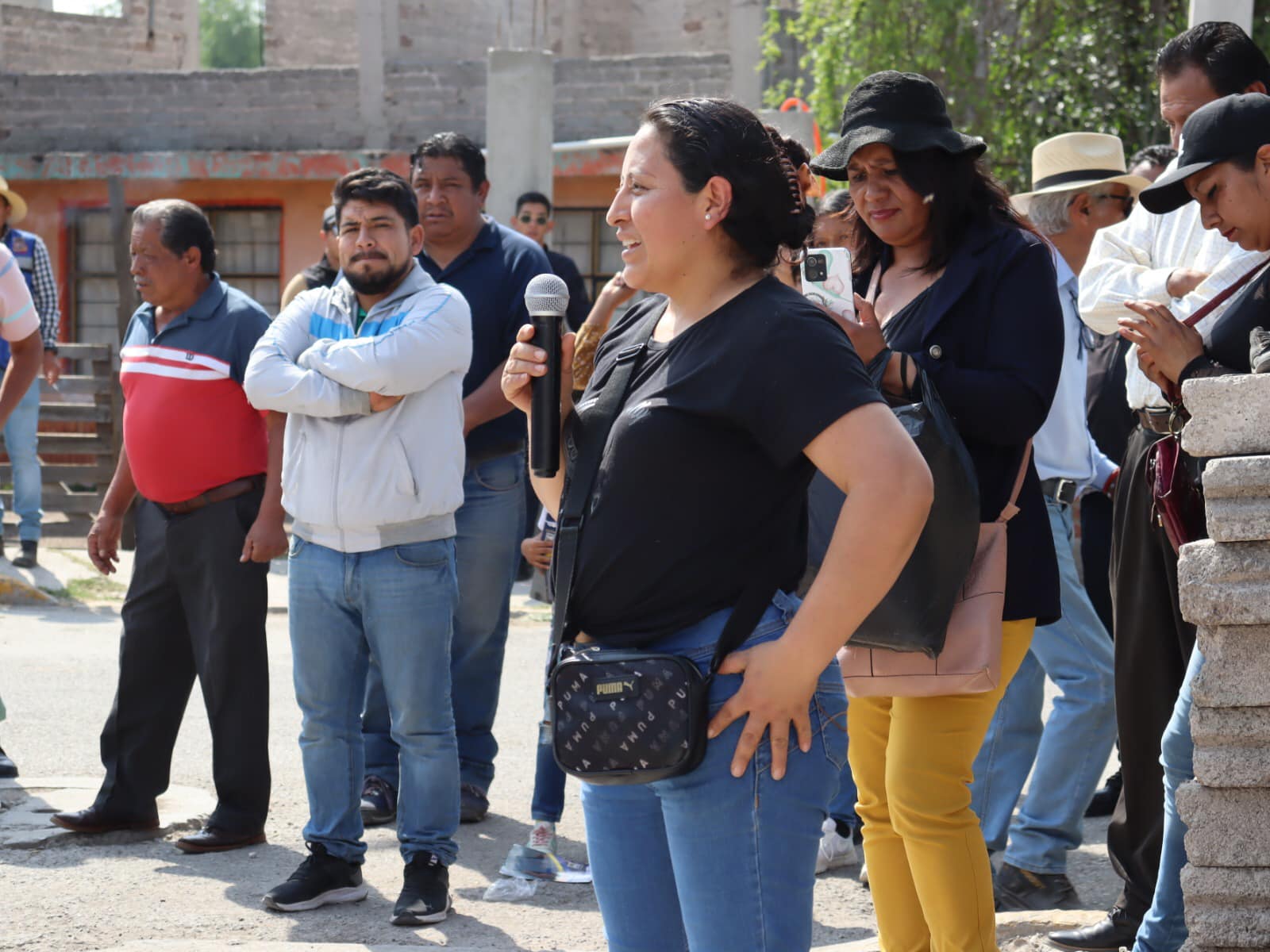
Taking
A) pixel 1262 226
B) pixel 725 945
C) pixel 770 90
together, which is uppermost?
pixel 770 90

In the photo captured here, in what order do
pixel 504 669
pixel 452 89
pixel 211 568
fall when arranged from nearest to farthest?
pixel 211 568
pixel 504 669
pixel 452 89

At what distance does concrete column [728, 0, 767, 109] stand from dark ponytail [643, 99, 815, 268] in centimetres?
1444

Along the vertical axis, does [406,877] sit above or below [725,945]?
below

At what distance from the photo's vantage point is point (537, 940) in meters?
4.64

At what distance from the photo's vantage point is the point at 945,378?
3582mm

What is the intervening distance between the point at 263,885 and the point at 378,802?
0.79 m

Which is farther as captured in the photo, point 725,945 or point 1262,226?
point 1262,226

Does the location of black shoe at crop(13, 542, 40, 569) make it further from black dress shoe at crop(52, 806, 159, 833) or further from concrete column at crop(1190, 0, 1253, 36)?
concrete column at crop(1190, 0, 1253, 36)

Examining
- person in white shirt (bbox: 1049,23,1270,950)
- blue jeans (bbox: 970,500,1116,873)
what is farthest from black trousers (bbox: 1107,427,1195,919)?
blue jeans (bbox: 970,500,1116,873)

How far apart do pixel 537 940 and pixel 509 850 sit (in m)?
0.93

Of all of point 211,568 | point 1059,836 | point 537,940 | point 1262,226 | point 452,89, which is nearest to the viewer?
point 1262,226

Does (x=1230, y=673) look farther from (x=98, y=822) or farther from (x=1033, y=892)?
(x=98, y=822)

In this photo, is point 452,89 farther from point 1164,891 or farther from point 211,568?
point 1164,891

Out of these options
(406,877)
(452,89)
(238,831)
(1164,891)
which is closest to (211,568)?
(238,831)
